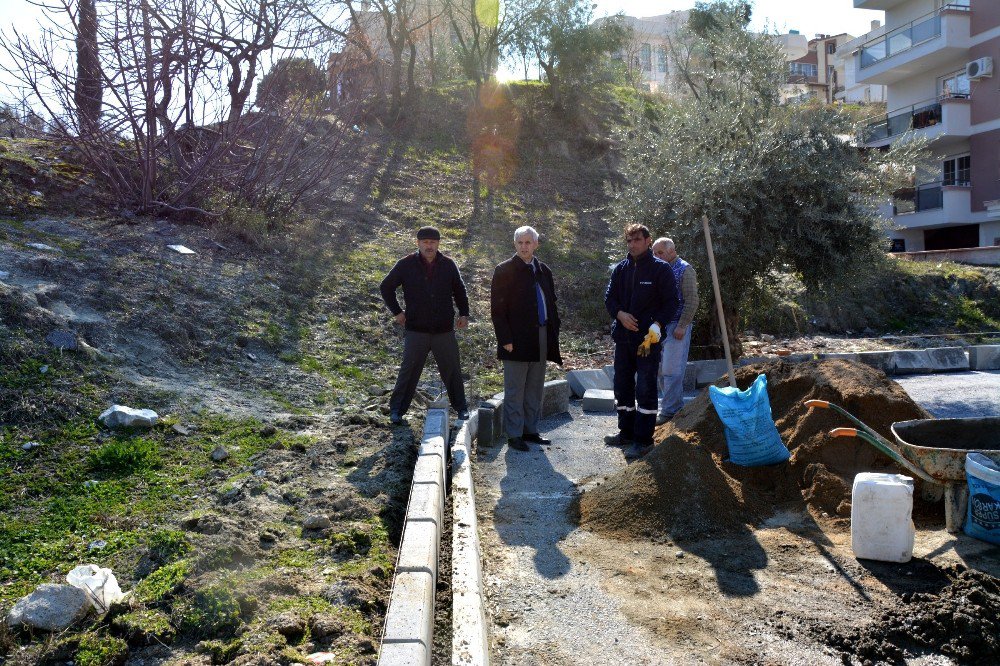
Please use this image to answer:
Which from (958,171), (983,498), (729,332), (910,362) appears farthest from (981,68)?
(983,498)

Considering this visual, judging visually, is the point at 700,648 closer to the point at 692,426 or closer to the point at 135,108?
the point at 692,426

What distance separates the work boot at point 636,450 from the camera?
22.3ft

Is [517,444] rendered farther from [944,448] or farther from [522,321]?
[944,448]

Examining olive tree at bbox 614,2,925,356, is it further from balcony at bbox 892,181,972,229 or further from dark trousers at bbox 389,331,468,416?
balcony at bbox 892,181,972,229

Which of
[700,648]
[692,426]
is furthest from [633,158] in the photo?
[700,648]

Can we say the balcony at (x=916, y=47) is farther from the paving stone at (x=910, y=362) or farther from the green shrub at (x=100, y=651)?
the green shrub at (x=100, y=651)

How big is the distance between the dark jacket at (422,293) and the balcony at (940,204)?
22634mm

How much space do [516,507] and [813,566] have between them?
198cm

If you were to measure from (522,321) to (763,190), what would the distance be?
5.65 metres

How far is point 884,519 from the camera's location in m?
4.11

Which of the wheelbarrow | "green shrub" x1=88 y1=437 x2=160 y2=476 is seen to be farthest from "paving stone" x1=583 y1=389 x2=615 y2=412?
"green shrub" x1=88 y1=437 x2=160 y2=476

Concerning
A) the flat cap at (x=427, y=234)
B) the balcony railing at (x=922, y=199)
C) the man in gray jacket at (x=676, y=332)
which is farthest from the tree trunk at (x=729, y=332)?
the balcony railing at (x=922, y=199)

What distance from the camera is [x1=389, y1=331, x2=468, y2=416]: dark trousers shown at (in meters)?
6.93

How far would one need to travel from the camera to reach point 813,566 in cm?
415
